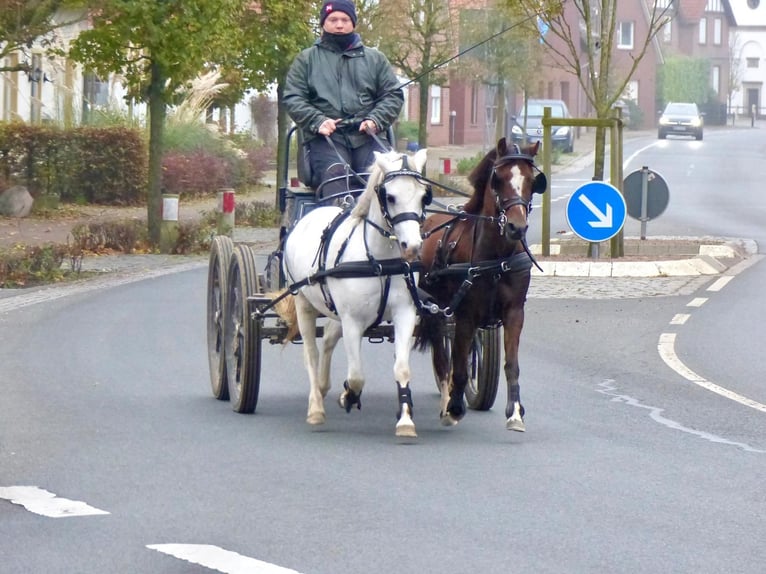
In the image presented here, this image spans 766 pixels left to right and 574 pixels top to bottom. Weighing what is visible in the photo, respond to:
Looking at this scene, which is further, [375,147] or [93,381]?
[93,381]

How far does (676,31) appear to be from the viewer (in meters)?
126

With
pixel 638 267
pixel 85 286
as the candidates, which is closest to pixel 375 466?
pixel 85 286

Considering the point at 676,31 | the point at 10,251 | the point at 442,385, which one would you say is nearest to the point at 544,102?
the point at 10,251

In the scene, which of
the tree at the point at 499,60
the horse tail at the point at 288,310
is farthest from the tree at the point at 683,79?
the horse tail at the point at 288,310

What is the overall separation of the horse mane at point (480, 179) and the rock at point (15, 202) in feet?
70.0

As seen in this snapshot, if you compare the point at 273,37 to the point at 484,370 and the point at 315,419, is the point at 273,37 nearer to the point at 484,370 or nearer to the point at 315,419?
the point at 484,370

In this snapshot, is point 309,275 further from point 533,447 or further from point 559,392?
point 559,392

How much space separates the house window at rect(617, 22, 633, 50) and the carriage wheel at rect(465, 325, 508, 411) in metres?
101

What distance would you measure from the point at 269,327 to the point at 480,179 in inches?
76.2

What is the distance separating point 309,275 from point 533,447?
5.36ft

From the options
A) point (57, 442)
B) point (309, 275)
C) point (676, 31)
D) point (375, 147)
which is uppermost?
point (676, 31)

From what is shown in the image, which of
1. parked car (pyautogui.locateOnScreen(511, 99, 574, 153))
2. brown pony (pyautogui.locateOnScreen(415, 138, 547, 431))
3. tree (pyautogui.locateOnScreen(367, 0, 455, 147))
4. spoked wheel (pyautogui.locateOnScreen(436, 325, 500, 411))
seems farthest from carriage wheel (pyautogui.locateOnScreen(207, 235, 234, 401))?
parked car (pyautogui.locateOnScreen(511, 99, 574, 153))

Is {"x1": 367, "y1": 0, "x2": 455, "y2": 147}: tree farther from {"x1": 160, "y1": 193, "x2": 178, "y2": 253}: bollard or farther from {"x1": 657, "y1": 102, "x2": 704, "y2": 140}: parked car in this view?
{"x1": 657, "y1": 102, "x2": 704, "y2": 140}: parked car

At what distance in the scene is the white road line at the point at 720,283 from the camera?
18672 millimetres
